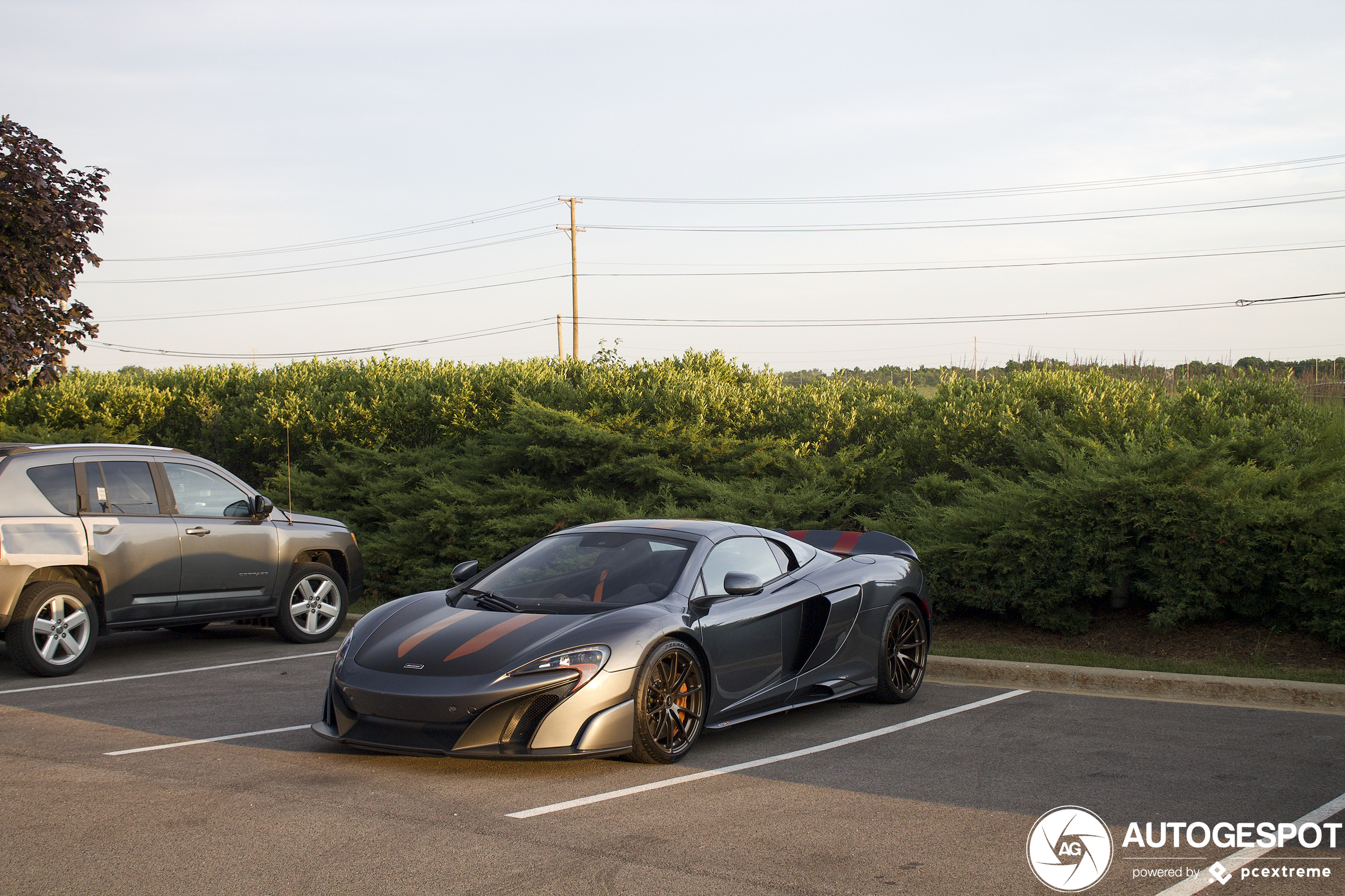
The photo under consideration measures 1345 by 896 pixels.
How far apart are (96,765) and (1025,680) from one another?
258 inches

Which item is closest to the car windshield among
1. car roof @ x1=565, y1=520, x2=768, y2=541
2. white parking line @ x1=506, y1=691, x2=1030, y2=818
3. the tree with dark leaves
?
car roof @ x1=565, y1=520, x2=768, y2=541

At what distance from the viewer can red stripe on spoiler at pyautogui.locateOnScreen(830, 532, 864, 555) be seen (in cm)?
842

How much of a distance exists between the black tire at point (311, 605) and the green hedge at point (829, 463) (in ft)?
8.75

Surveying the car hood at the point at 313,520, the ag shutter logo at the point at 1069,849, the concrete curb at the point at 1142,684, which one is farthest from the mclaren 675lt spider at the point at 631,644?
the car hood at the point at 313,520

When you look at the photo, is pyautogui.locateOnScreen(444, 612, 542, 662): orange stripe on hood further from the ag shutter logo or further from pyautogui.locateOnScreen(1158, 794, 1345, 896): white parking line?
pyautogui.locateOnScreen(1158, 794, 1345, 896): white parking line

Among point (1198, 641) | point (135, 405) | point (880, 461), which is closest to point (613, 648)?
point (1198, 641)

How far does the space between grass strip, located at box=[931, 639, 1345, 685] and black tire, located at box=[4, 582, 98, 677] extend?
23.7 ft

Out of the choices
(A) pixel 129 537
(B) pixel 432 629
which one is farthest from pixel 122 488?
(B) pixel 432 629

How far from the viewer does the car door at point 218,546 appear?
33.6 feet

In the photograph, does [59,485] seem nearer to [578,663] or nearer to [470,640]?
[470,640]

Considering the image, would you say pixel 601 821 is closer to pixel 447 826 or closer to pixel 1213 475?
pixel 447 826

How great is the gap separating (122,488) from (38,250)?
464 centimetres

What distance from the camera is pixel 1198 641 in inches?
378

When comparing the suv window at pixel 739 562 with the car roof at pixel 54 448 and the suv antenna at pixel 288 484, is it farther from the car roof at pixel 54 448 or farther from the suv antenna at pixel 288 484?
the suv antenna at pixel 288 484
